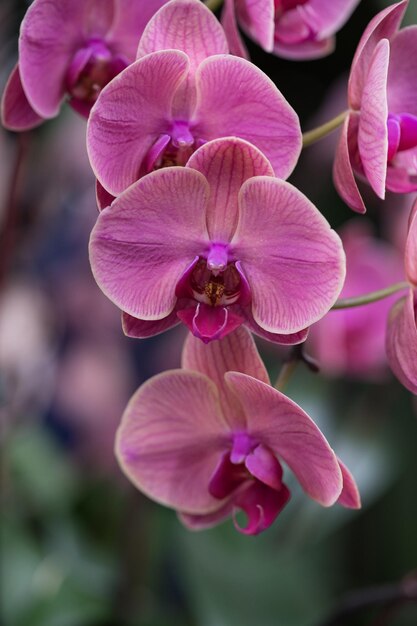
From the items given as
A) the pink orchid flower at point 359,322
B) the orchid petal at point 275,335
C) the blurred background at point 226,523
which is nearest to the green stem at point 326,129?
the orchid petal at point 275,335

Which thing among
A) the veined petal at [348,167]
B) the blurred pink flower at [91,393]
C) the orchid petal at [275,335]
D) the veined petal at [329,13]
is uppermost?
the veined petal at [329,13]

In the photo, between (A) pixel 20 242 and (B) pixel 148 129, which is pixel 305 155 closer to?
(A) pixel 20 242

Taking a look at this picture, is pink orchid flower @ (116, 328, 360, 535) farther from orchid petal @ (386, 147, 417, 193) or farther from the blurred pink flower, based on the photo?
the blurred pink flower

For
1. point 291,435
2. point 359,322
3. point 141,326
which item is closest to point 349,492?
point 291,435

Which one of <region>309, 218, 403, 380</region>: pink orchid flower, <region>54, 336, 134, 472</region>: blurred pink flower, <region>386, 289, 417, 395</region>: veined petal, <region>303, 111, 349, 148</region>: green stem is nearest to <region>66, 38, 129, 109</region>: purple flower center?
<region>303, 111, 349, 148</region>: green stem

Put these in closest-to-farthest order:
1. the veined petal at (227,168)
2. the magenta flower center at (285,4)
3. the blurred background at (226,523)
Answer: the veined petal at (227,168), the magenta flower center at (285,4), the blurred background at (226,523)

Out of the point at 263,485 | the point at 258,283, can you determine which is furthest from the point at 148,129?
the point at 263,485

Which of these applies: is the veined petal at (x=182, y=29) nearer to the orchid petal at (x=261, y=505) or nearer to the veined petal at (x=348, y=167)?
the veined petal at (x=348, y=167)
